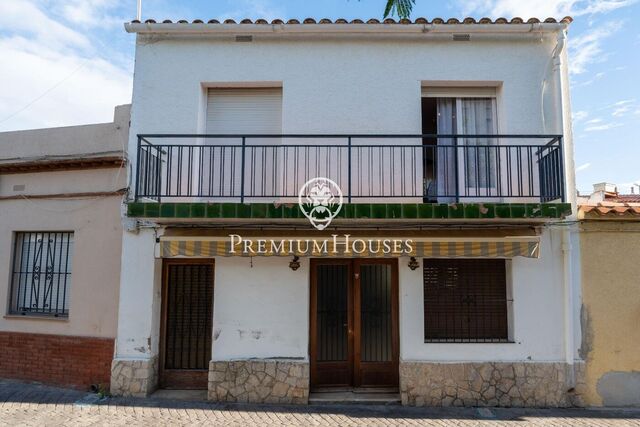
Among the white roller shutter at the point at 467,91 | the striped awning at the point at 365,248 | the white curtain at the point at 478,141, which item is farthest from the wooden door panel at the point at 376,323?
the white roller shutter at the point at 467,91

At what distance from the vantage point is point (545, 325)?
860cm

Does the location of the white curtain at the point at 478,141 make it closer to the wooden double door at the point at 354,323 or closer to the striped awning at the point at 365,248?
the striped awning at the point at 365,248

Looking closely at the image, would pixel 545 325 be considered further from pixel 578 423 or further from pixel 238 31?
pixel 238 31

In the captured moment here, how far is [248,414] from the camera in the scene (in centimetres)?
795

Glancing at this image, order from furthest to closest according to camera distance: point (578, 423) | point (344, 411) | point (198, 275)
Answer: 1. point (198, 275)
2. point (344, 411)
3. point (578, 423)

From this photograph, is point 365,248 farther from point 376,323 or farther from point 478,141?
point 478,141

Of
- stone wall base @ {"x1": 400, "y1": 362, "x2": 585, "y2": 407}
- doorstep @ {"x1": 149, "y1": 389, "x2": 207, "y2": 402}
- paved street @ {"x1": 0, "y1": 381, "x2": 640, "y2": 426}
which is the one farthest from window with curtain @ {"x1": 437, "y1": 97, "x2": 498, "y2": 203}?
doorstep @ {"x1": 149, "y1": 389, "x2": 207, "y2": 402}

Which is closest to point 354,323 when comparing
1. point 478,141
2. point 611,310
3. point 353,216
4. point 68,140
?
point 353,216

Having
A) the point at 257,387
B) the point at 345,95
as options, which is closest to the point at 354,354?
the point at 257,387

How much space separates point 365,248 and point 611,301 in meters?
5.01

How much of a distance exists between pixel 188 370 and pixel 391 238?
515 cm

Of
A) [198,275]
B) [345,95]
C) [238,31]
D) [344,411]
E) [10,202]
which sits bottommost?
[344,411]

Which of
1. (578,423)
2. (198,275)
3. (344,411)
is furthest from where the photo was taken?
(198,275)

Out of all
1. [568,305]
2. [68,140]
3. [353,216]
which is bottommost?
[568,305]
